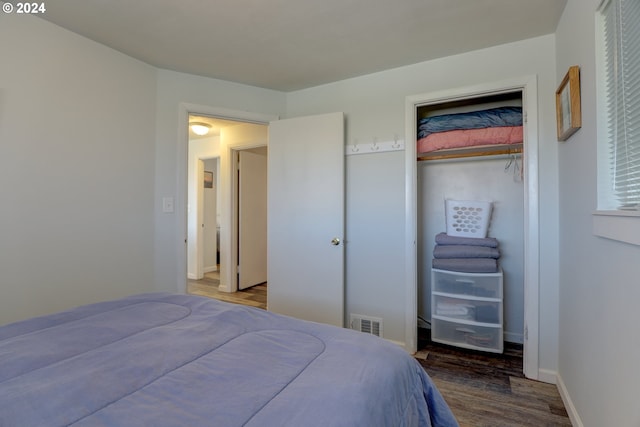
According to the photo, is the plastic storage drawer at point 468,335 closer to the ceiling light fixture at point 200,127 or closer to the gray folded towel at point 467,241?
the gray folded towel at point 467,241

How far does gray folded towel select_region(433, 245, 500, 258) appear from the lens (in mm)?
2424

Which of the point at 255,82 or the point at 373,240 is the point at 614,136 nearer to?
the point at 373,240

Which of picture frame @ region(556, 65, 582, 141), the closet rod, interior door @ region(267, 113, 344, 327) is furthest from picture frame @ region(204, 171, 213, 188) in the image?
picture frame @ region(556, 65, 582, 141)

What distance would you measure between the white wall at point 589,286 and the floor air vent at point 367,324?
4.03 ft

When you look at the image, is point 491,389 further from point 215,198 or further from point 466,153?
point 215,198

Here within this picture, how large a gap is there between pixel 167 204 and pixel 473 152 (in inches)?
103

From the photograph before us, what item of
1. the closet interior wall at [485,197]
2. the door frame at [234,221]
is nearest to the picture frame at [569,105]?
the closet interior wall at [485,197]

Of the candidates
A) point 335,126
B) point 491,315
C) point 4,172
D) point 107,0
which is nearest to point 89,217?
point 4,172

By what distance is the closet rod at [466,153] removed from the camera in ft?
8.20

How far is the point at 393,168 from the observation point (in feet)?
8.23

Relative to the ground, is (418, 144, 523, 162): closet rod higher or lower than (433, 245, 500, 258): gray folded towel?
higher

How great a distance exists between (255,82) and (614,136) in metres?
2.54

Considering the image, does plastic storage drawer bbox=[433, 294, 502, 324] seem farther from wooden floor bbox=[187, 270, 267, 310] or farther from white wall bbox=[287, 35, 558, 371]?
wooden floor bbox=[187, 270, 267, 310]

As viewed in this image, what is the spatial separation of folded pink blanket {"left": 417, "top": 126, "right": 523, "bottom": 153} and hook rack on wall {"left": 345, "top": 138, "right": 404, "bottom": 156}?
282 millimetres
